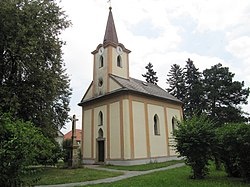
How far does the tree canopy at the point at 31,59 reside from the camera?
49.1ft

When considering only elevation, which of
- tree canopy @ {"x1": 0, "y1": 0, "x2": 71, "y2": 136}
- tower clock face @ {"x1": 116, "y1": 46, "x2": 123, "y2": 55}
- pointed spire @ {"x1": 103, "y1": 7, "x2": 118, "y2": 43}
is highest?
pointed spire @ {"x1": 103, "y1": 7, "x2": 118, "y2": 43}

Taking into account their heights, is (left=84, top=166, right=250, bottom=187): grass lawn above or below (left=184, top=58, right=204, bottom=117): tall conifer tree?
below

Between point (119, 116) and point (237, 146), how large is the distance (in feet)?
43.1

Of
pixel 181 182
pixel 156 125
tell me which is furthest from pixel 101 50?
pixel 181 182

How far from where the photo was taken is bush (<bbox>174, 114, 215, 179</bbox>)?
11555 mm

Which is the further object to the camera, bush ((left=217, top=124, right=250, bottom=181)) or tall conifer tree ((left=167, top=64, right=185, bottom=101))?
tall conifer tree ((left=167, top=64, right=185, bottom=101))

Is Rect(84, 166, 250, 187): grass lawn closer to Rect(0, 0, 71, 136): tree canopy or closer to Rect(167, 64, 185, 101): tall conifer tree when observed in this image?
Rect(0, 0, 71, 136): tree canopy

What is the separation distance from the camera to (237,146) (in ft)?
33.8

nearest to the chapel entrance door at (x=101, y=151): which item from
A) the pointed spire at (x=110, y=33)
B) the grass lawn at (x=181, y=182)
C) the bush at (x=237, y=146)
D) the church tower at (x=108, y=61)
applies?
the church tower at (x=108, y=61)

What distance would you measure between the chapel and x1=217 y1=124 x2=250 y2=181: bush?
331 inches

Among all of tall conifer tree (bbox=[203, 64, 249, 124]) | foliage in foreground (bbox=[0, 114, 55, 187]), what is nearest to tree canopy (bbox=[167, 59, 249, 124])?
tall conifer tree (bbox=[203, 64, 249, 124])

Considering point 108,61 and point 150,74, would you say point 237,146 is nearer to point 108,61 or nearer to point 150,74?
point 108,61

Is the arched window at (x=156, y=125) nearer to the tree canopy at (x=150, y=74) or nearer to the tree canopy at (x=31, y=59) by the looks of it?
the tree canopy at (x=31, y=59)

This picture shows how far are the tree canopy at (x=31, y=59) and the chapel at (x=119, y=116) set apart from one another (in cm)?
642
